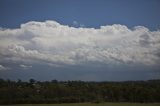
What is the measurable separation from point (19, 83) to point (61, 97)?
22.4m

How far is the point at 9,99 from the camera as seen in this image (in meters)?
55.0

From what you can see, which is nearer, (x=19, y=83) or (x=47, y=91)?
(x=47, y=91)

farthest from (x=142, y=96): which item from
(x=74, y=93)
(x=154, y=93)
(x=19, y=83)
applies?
(x=19, y=83)

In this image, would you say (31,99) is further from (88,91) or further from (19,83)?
(19,83)

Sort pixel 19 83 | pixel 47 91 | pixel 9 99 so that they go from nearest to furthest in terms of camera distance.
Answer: pixel 9 99
pixel 47 91
pixel 19 83

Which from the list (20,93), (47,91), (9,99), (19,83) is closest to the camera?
(9,99)

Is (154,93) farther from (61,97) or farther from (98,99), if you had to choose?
(61,97)

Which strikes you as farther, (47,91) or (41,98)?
(47,91)

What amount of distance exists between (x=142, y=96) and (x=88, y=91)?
1117 centimetres

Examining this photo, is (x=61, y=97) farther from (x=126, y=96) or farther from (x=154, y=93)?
(x=154, y=93)

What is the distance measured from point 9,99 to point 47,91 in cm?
1000

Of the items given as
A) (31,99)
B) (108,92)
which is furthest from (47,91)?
(108,92)

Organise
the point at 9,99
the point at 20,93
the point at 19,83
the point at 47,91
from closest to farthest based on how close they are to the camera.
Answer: the point at 9,99, the point at 20,93, the point at 47,91, the point at 19,83

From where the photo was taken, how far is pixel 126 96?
64188 millimetres
